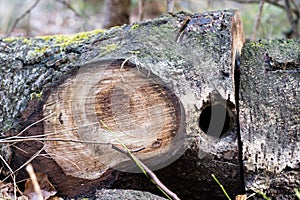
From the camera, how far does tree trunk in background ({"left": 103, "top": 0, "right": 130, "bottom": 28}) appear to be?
3.52m

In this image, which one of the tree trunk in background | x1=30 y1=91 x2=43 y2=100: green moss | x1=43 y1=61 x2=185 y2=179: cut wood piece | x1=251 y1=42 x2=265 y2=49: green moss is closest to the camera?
x1=43 y1=61 x2=185 y2=179: cut wood piece

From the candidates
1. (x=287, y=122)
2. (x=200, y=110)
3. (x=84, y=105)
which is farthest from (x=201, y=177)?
(x=84, y=105)

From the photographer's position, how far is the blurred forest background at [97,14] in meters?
3.96

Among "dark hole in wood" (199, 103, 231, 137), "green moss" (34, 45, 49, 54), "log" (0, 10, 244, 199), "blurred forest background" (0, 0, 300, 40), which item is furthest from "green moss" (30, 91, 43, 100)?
"blurred forest background" (0, 0, 300, 40)

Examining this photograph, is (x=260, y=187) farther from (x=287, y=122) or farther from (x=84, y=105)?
(x=84, y=105)

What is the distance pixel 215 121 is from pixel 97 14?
4534 mm

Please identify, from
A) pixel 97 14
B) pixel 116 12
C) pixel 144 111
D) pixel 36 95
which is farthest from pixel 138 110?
pixel 97 14

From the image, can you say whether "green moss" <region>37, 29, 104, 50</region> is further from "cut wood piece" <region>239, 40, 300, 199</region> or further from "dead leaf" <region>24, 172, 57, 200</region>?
"cut wood piece" <region>239, 40, 300, 199</region>

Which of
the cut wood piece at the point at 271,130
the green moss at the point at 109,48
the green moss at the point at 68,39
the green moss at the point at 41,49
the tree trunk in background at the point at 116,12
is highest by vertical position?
the tree trunk in background at the point at 116,12

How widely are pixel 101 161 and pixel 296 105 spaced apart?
2.80 feet

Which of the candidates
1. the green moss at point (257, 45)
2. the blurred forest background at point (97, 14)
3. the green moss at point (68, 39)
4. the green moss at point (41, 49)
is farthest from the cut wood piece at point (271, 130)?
the blurred forest background at point (97, 14)

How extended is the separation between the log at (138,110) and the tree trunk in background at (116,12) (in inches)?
66.3

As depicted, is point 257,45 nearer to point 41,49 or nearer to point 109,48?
point 109,48

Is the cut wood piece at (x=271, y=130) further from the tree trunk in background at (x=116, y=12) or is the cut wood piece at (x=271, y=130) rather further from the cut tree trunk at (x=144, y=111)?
the tree trunk in background at (x=116, y=12)
